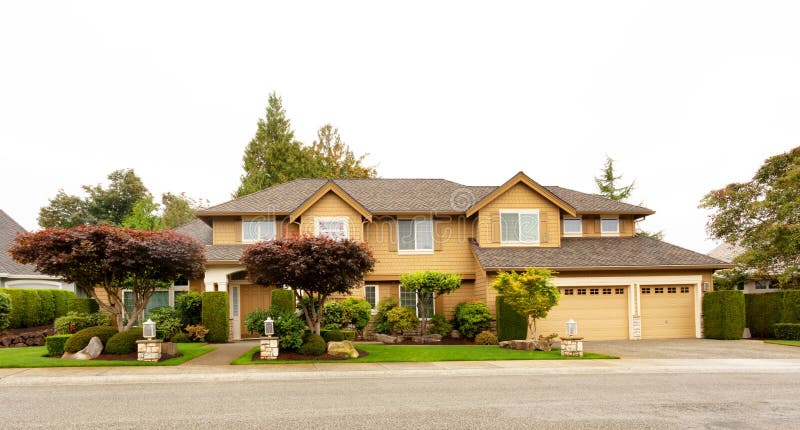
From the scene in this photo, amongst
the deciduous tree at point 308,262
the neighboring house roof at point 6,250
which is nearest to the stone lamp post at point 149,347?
the deciduous tree at point 308,262

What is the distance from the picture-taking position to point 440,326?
85.2 ft

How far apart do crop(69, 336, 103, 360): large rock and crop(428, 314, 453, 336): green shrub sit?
12.3m

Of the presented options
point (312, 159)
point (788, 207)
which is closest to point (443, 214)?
point (788, 207)

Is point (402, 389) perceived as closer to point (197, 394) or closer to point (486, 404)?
point (486, 404)

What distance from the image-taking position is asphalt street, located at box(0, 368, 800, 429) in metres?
10.0

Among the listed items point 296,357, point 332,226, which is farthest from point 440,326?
point 296,357

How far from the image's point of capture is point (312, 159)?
51531 mm

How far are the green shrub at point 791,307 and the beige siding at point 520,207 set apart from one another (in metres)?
9.51

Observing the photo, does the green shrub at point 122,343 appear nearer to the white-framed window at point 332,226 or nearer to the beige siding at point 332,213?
the beige siding at point 332,213

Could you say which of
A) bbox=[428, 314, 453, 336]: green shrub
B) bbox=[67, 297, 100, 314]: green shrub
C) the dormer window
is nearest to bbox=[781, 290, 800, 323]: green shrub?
the dormer window

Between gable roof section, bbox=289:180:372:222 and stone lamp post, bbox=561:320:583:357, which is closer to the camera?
stone lamp post, bbox=561:320:583:357

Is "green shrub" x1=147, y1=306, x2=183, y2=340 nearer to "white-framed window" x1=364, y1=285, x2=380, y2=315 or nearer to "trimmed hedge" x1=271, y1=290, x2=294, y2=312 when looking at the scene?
"trimmed hedge" x1=271, y1=290, x2=294, y2=312

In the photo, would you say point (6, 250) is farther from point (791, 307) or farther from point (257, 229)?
point (791, 307)

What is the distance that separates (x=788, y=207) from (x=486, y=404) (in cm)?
2431
